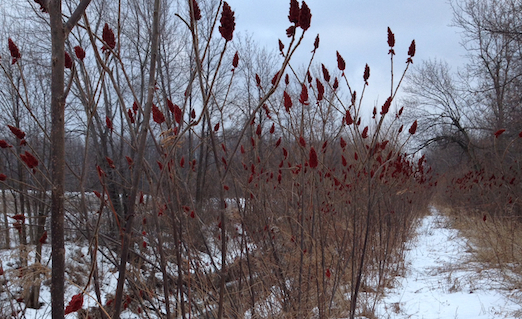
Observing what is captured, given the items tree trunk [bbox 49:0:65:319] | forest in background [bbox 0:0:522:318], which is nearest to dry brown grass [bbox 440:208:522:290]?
forest in background [bbox 0:0:522:318]

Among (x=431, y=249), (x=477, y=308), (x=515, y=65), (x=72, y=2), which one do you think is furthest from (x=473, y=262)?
(x=72, y=2)

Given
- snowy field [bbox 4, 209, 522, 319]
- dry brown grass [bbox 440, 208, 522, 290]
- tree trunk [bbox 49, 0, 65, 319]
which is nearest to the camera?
tree trunk [bbox 49, 0, 65, 319]

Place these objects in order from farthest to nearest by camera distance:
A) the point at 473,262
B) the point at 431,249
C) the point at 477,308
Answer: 1. the point at 431,249
2. the point at 473,262
3. the point at 477,308

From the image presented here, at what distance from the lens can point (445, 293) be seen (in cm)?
421

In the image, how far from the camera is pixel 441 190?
16219 mm

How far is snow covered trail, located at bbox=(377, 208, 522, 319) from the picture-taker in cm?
351

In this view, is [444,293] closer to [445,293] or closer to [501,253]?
[445,293]

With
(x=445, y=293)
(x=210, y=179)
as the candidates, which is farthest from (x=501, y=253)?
(x=210, y=179)

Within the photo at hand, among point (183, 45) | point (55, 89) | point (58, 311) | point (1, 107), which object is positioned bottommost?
point (58, 311)

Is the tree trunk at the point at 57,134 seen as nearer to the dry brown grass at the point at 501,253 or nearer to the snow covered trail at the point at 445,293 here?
the snow covered trail at the point at 445,293

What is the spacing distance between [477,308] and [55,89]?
4040 mm

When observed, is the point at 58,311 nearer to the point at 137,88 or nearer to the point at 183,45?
the point at 137,88

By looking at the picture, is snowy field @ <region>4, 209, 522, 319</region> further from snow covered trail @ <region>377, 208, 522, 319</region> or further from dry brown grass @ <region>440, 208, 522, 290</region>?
dry brown grass @ <region>440, 208, 522, 290</region>

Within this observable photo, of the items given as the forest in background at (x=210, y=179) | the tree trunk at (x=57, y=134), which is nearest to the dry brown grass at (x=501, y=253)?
the forest in background at (x=210, y=179)
